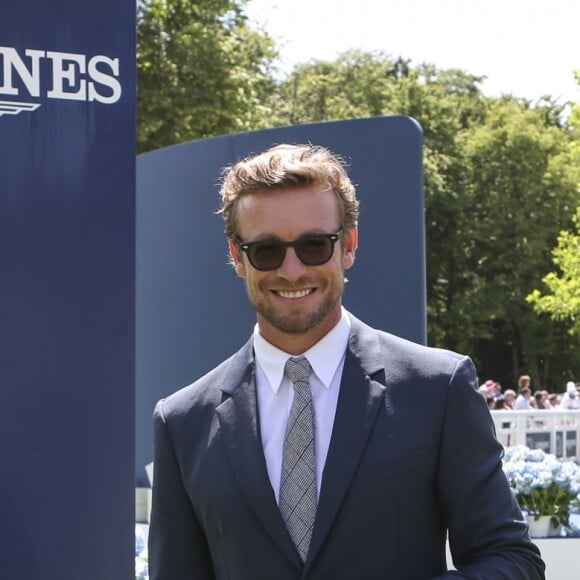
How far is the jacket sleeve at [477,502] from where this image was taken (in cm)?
202

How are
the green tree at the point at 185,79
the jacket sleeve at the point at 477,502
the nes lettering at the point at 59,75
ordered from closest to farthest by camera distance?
the jacket sleeve at the point at 477,502
the nes lettering at the point at 59,75
the green tree at the point at 185,79

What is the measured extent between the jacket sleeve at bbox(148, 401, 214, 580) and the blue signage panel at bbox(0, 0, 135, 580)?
1.80 metres

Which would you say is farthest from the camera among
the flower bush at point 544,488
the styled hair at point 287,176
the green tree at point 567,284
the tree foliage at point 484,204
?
the tree foliage at point 484,204

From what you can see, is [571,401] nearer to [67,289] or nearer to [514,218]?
[67,289]

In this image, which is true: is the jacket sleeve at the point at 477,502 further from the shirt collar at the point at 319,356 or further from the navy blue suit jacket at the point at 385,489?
the shirt collar at the point at 319,356

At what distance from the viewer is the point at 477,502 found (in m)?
2.03

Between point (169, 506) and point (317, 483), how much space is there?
321 millimetres

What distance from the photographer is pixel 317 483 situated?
2088 mm

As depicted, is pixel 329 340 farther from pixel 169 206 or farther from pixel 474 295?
pixel 474 295

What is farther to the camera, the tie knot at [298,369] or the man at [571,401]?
the man at [571,401]

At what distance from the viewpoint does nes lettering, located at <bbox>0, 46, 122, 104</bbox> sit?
3.89 metres

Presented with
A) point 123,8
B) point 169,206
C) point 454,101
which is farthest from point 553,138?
point 123,8

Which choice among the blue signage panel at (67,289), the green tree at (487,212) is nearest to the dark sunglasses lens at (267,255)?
the blue signage panel at (67,289)

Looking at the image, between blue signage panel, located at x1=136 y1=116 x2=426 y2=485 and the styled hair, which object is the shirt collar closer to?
the styled hair
